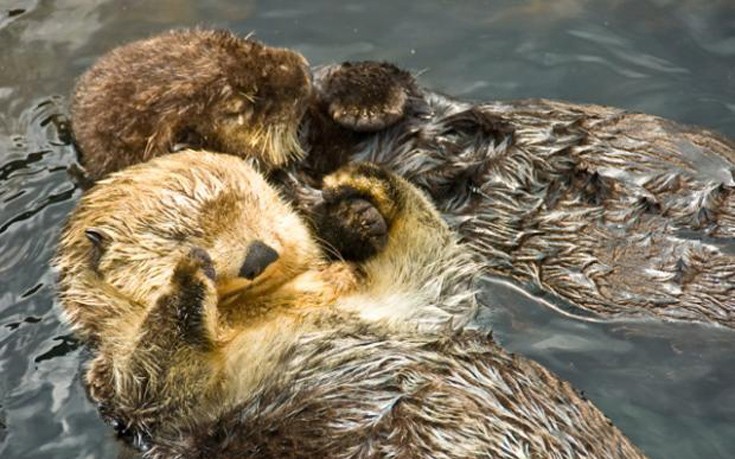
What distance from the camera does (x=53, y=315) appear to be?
4859mm

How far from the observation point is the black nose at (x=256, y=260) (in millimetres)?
4141

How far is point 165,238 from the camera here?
4301 mm

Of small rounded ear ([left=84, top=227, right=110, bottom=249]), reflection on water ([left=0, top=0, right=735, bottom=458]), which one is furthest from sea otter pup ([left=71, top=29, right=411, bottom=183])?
reflection on water ([left=0, top=0, right=735, bottom=458])

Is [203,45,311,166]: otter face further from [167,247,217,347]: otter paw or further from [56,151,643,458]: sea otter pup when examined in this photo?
[167,247,217,347]: otter paw

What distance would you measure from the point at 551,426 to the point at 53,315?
87.9 inches

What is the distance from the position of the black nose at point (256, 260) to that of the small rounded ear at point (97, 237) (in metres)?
0.55

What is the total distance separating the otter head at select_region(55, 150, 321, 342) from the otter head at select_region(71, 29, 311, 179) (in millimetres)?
255

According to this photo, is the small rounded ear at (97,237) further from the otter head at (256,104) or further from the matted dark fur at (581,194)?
the matted dark fur at (581,194)

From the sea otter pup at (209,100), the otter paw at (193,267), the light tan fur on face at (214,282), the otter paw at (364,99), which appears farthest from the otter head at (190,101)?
the otter paw at (193,267)

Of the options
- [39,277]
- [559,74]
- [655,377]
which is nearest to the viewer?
[655,377]

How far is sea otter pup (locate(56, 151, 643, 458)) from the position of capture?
386 cm

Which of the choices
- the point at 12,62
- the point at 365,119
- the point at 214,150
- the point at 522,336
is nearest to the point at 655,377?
the point at 522,336

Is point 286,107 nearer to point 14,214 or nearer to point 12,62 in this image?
point 14,214

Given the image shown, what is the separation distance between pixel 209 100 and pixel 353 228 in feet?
2.83
